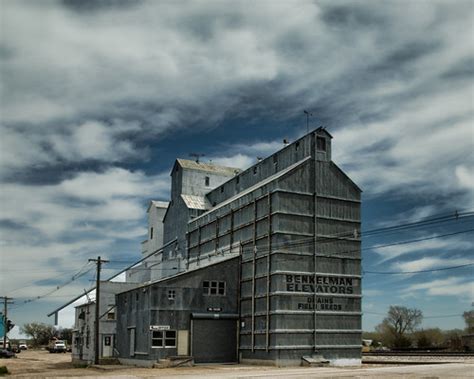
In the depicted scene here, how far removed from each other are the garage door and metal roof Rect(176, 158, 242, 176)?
74.2 feet

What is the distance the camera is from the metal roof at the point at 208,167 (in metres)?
68.1

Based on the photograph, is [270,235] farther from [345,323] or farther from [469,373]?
[469,373]

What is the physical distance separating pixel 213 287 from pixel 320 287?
325 inches

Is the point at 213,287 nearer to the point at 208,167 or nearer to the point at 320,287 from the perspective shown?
the point at 320,287

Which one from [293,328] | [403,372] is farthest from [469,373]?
[293,328]

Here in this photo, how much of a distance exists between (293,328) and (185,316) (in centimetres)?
820

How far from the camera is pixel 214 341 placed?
159ft

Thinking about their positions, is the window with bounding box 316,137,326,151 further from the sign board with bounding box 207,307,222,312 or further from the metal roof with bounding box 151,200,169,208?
the metal roof with bounding box 151,200,169,208

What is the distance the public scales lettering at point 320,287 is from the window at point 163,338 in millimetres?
9282

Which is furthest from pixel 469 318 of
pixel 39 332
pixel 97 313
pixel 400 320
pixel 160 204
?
pixel 39 332

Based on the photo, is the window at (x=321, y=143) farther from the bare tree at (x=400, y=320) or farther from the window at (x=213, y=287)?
the bare tree at (x=400, y=320)

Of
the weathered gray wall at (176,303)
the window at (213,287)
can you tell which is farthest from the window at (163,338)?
the window at (213,287)

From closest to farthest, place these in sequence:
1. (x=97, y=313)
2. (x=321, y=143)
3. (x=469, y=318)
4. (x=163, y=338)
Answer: (x=163, y=338) < (x=321, y=143) < (x=97, y=313) < (x=469, y=318)

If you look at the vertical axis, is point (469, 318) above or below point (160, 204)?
below
